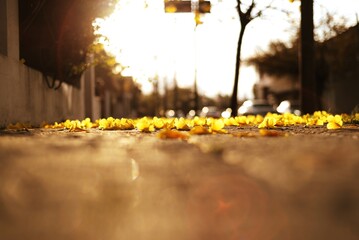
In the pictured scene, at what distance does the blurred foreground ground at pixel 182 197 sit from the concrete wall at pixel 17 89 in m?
6.18

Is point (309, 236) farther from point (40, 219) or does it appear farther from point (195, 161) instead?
point (195, 161)

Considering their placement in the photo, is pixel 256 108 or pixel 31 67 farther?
Answer: pixel 256 108

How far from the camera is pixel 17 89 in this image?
9.72 metres

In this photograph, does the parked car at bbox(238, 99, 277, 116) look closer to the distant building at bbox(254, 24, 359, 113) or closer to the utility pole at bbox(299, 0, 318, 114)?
the distant building at bbox(254, 24, 359, 113)

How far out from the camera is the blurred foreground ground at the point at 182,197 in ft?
5.11

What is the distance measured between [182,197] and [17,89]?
8368 millimetres

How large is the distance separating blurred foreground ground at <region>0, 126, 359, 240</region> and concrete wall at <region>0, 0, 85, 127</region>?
618cm

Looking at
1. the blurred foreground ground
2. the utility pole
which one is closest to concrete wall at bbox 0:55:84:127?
the utility pole

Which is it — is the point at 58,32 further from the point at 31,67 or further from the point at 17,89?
the point at 17,89

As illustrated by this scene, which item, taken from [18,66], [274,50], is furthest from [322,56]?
[18,66]

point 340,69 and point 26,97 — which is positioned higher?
point 340,69

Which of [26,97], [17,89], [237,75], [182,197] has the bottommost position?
[182,197]

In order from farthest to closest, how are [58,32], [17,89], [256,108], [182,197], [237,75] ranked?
[256,108]
[237,75]
[58,32]
[17,89]
[182,197]

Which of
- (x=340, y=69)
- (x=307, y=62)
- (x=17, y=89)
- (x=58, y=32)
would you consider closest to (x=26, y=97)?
(x=17, y=89)
